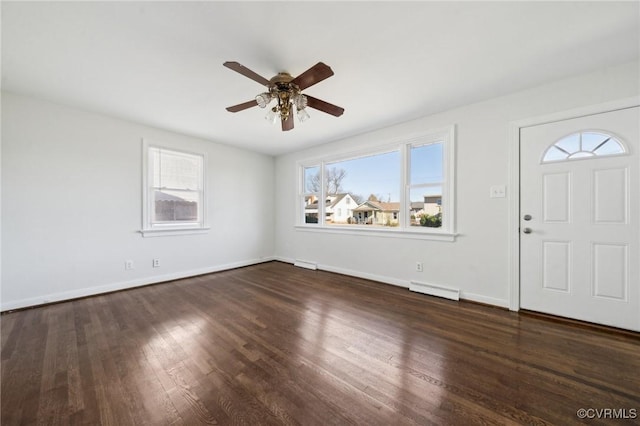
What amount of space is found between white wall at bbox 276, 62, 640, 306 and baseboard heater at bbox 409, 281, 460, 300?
71 millimetres

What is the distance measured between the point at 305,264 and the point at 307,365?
10.1 ft

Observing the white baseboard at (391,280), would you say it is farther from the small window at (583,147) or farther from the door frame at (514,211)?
the small window at (583,147)

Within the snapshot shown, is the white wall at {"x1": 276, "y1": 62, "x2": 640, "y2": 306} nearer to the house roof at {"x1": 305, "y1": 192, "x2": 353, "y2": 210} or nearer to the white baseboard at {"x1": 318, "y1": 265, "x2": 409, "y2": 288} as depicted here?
the white baseboard at {"x1": 318, "y1": 265, "x2": 409, "y2": 288}

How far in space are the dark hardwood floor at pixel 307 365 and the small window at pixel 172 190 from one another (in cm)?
144

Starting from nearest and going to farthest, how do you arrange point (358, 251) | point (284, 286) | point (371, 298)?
point (371, 298)
point (284, 286)
point (358, 251)

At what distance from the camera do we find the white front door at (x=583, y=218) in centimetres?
212

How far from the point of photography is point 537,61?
208 cm

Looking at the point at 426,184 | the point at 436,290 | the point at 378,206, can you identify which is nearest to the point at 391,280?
the point at 436,290

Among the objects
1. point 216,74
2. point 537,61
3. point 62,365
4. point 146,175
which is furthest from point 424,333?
point 146,175

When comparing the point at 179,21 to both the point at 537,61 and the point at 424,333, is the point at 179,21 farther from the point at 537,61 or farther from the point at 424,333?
the point at 424,333

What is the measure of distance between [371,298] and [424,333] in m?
0.95

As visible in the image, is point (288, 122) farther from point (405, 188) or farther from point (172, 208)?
point (172, 208)

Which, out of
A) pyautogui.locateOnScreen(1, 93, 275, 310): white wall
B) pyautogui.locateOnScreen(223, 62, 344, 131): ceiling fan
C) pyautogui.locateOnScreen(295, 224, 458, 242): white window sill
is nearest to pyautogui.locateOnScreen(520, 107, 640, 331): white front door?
pyautogui.locateOnScreen(295, 224, 458, 242): white window sill

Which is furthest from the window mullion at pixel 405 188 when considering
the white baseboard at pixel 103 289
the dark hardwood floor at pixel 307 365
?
the white baseboard at pixel 103 289
